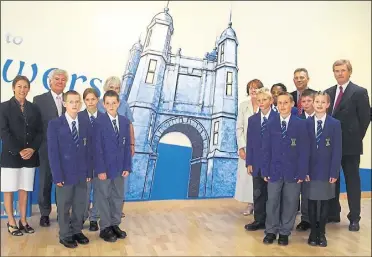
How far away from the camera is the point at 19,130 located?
276cm

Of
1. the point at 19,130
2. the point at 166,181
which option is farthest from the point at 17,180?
the point at 166,181

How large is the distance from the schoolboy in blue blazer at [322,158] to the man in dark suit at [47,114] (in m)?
1.91

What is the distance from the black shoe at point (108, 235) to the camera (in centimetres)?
266

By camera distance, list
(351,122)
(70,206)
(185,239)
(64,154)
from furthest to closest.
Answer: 1. (351,122)
2. (185,239)
3. (70,206)
4. (64,154)

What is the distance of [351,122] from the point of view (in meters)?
3.18

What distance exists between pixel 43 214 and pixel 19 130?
2.33 ft

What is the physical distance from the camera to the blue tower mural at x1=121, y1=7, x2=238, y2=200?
3.78 m

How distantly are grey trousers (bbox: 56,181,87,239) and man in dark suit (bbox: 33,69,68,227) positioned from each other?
0.47 m

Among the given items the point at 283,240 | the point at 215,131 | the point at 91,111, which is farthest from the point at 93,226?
the point at 215,131

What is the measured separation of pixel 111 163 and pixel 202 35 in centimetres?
192

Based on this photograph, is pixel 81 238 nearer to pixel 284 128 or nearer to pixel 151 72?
pixel 284 128

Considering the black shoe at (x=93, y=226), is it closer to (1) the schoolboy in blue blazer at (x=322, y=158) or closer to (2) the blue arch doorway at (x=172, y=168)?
(2) the blue arch doorway at (x=172, y=168)

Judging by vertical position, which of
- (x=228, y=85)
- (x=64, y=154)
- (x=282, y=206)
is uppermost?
(x=228, y=85)

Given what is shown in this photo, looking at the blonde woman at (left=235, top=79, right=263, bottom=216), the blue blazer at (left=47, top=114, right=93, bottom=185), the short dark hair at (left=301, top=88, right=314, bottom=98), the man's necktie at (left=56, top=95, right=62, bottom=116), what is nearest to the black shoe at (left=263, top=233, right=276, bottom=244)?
the blonde woman at (left=235, top=79, right=263, bottom=216)
